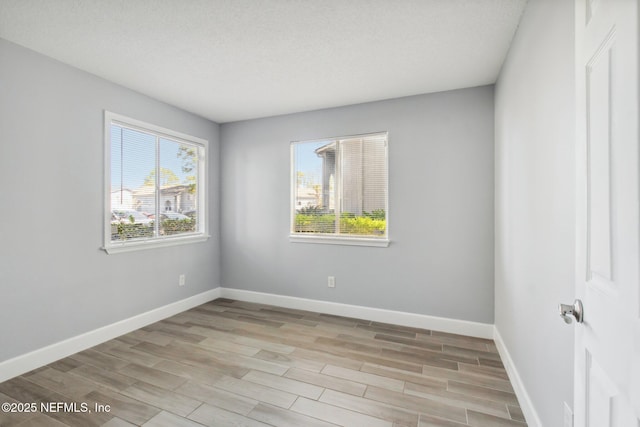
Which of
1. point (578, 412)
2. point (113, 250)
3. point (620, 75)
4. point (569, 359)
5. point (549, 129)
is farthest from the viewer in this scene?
point (113, 250)

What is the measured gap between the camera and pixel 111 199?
294 cm

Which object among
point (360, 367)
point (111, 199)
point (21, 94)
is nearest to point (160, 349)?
point (111, 199)

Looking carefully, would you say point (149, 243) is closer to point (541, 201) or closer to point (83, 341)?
point (83, 341)

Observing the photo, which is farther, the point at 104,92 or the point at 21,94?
the point at 104,92

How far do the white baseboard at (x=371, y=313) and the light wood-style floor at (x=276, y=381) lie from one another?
0.38 ft

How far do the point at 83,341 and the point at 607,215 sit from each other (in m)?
3.65

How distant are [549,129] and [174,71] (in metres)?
2.89

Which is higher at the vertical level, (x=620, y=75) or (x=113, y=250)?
(x=620, y=75)

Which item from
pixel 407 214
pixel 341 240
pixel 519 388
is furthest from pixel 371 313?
pixel 519 388

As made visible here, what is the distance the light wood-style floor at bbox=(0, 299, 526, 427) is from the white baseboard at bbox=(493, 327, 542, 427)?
5cm

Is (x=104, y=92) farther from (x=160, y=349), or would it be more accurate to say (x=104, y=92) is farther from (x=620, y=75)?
(x=620, y=75)

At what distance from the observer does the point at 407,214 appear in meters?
3.28

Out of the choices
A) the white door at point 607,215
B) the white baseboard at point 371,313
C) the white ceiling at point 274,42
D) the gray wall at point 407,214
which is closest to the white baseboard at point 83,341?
the white baseboard at point 371,313

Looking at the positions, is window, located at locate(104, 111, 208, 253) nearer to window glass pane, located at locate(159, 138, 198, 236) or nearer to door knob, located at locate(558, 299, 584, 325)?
window glass pane, located at locate(159, 138, 198, 236)
